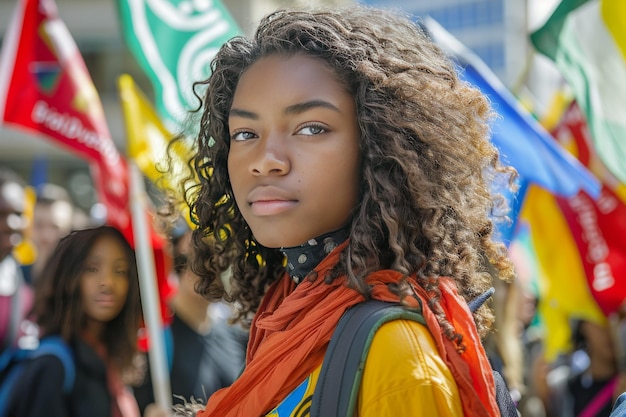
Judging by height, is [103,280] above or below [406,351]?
above

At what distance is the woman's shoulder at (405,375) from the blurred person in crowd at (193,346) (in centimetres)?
224

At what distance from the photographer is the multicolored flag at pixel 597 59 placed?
3.22 m

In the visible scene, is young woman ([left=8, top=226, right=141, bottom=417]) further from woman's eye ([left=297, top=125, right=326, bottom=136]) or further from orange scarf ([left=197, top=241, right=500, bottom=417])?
woman's eye ([left=297, top=125, right=326, bottom=136])

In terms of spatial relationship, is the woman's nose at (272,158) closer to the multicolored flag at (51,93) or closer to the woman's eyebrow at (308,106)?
the woman's eyebrow at (308,106)

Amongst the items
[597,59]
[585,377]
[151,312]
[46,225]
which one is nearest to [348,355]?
[597,59]

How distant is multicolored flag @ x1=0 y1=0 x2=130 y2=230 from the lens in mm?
4773

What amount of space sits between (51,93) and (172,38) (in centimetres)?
83

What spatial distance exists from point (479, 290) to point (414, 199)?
28cm

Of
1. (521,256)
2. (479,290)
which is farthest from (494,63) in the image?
(479,290)

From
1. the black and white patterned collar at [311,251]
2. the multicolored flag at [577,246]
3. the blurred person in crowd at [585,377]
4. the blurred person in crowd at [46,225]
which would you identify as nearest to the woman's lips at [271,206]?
the black and white patterned collar at [311,251]

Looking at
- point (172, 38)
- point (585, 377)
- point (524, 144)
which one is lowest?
point (585, 377)

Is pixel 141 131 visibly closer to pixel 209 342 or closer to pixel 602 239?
pixel 209 342

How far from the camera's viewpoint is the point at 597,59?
3.34 meters

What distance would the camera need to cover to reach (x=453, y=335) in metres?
1.70
